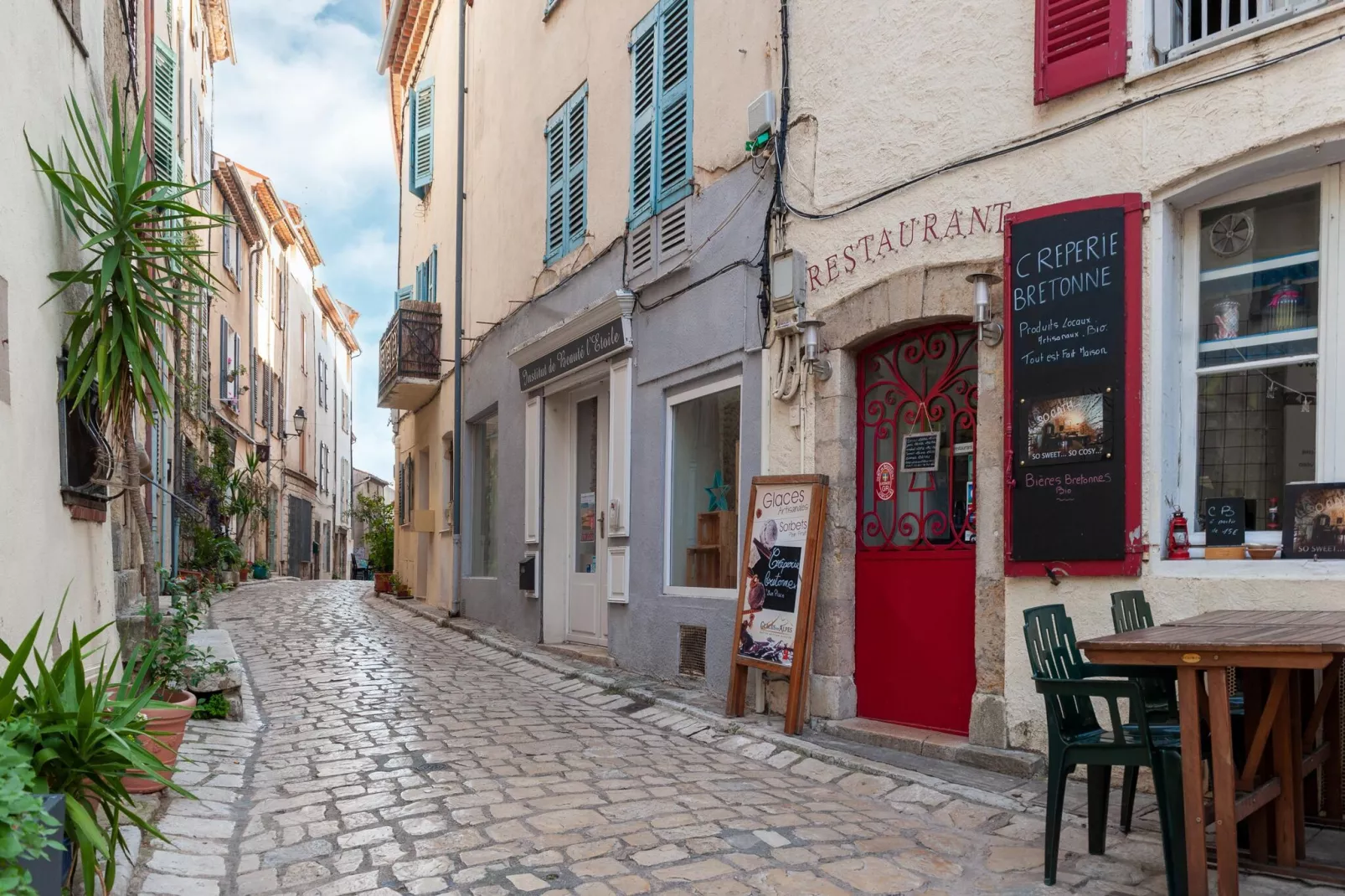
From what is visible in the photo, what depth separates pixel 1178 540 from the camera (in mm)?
4953

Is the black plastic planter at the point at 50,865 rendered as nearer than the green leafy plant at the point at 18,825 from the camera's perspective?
No

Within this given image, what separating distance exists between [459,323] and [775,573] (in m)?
9.32

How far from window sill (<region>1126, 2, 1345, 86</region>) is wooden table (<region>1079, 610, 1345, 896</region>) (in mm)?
2464

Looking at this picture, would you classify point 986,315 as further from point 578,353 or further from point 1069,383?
point 578,353

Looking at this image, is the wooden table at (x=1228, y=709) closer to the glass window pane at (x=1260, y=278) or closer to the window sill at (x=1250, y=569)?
the window sill at (x=1250, y=569)

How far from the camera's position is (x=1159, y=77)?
16.6ft

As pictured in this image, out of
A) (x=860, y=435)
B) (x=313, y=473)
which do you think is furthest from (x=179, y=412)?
(x=313, y=473)

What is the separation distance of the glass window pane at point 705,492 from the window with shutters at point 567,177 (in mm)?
3115

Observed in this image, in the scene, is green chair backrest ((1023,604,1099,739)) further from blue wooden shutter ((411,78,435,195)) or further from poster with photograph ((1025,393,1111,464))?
blue wooden shutter ((411,78,435,195))

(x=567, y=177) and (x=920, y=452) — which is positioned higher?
(x=567, y=177)

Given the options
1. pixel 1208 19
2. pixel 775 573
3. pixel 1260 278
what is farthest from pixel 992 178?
pixel 775 573

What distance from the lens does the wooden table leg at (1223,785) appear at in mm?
3328

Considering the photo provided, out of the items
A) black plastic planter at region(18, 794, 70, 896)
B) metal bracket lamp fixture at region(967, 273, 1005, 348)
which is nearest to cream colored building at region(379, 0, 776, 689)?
metal bracket lamp fixture at region(967, 273, 1005, 348)

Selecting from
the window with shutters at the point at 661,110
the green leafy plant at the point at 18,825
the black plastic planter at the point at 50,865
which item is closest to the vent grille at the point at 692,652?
the window with shutters at the point at 661,110
